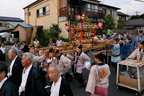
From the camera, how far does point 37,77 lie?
2617 mm

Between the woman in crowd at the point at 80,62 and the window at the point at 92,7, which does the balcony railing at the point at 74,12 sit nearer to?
the window at the point at 92,7

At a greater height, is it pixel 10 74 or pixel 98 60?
pixel 98 60

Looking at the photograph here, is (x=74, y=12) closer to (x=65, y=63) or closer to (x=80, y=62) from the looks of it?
(x=80, y=62)

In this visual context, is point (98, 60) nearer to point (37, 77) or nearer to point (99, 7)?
point (37, 77)

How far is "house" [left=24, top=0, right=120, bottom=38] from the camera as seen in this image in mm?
15836

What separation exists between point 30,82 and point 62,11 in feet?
48.6

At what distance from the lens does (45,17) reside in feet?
63.5

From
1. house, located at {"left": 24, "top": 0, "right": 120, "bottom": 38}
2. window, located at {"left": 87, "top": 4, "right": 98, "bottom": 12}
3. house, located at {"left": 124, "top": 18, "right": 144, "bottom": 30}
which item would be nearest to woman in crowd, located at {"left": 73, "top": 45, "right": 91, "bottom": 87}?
house, located at {"left": 24, "top": 0, "right": 120, "bottom": 38}

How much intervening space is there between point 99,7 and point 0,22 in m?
28.8

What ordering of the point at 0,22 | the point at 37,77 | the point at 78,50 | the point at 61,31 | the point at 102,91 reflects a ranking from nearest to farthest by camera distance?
the point at 37,77 < the point at 102,91 < the point at 78,50 < the point at 61,31 < the point at 0,22

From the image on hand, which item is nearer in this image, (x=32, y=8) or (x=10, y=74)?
(x=10, y=74)

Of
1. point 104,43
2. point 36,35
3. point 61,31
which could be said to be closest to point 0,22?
point 36,35

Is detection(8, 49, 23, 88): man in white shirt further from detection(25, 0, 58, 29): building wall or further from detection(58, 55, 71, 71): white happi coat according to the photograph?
detection(25, 0, 58, 29): building wall

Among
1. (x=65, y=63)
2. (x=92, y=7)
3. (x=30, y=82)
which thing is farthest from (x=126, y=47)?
(x=92, y=7)
